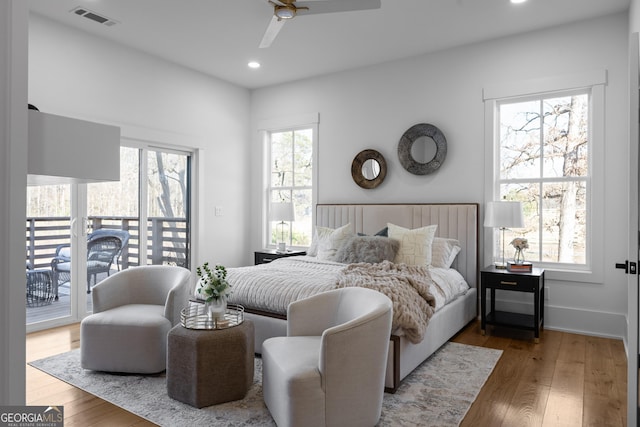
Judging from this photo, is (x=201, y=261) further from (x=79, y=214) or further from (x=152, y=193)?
(x=79, y=214)

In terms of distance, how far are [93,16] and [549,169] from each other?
4614 mm

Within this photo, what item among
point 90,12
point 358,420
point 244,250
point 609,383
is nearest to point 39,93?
point 90,12

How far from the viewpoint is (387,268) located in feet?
11.6

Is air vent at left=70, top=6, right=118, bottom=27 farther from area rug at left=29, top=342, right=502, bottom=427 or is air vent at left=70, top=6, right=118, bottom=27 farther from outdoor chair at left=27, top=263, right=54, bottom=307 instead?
area rug at left=29, top=342, right=502, bottom=427

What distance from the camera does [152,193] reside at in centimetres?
502

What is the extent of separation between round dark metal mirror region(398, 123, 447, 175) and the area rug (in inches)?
85.8

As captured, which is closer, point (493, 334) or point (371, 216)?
point (493, 334)

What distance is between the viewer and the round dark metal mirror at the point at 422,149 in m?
4.61

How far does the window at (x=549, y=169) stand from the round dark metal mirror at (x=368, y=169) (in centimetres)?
131

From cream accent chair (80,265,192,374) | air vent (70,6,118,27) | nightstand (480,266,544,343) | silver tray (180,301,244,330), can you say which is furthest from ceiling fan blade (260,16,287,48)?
nightstand (480,266,544,343)

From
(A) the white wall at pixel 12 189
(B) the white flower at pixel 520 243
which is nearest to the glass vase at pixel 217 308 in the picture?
(A) the white wall at pixel 12 189

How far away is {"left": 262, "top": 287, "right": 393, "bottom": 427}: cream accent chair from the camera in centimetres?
198

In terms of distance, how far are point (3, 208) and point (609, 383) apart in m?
3.41

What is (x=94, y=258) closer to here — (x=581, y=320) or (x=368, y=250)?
(x=368, y=250)
